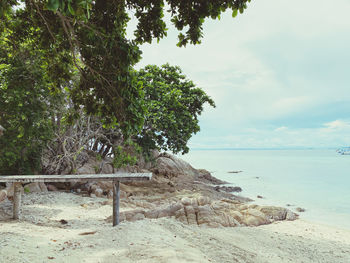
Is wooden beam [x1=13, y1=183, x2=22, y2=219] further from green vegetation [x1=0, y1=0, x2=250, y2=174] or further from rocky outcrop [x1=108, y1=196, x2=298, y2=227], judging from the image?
rocky outcrop [x1=108, y1=196, x2=298, y2=227]

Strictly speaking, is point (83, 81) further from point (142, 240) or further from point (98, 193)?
point (98, 193)

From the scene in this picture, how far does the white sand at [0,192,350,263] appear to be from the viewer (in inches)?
167

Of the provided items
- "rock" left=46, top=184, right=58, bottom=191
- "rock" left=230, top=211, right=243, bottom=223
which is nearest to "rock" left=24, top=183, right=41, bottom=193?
"rock" left=46, top=184, right=58, bottom=191

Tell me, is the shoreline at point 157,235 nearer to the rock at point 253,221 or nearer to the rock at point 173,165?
the rock at point 253,221

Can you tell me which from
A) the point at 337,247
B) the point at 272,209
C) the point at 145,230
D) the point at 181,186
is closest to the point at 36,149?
the point at 145,230

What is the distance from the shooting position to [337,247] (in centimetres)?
764

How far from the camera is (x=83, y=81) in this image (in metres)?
5.32

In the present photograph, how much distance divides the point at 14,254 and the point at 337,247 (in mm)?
8469

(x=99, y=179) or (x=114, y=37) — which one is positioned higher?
(x=114, y=37)

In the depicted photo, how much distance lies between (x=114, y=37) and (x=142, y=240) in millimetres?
3906

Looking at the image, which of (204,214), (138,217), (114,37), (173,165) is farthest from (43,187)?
(173,165)

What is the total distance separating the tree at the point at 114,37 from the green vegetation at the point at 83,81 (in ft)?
0.06

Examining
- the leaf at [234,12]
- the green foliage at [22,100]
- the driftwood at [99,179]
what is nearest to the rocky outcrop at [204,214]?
the driftwood at [99,179]

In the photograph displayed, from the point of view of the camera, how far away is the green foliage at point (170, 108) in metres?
14.8
